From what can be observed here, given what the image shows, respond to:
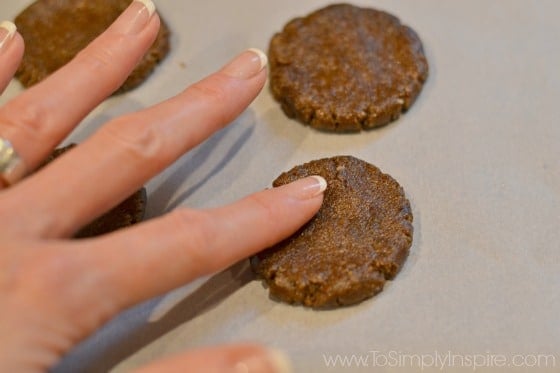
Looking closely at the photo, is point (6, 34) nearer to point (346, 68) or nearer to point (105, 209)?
point (105, 209)

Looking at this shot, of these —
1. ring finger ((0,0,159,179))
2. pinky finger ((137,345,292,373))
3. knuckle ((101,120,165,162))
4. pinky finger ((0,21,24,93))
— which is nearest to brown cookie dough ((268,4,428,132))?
ring finger ((0,0,159,179))

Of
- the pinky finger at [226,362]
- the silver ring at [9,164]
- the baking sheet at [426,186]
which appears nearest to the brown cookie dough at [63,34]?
the baking sheet at [426,186]

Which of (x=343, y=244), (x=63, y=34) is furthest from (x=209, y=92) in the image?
(x=63, y=34)

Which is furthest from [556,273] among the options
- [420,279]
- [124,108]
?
[124,108]

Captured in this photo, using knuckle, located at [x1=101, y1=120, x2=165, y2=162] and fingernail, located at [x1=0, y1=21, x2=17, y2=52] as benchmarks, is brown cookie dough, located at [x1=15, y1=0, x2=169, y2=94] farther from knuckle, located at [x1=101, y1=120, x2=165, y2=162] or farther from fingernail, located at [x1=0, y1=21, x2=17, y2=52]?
knuckle, located at [x1=101, y1=120, x2=165, y2=162]

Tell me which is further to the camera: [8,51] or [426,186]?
[426,186]

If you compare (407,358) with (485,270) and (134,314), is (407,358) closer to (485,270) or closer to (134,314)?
(485,270)
